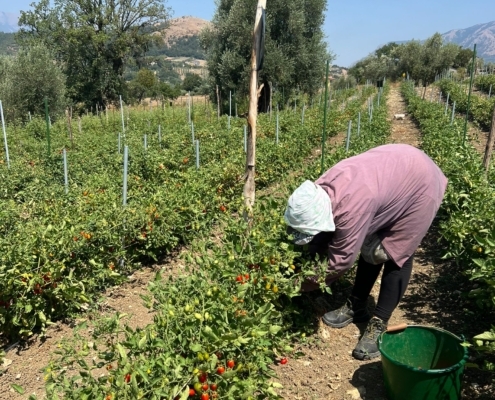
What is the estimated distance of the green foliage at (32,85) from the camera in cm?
2023

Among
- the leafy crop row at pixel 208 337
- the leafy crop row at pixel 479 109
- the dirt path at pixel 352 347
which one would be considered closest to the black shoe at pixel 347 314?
the dirt path at pixel 352 347

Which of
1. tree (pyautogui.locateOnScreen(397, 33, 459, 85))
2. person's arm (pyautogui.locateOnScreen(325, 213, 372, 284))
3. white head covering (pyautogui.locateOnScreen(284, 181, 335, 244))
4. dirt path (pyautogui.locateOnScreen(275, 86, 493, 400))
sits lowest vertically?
dirt path (pyautogui.locateOnScreen(275, 86, 493, 400))

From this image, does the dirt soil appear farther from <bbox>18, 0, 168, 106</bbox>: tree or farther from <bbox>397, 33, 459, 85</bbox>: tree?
<bbox>397, 33, 459, 85</bbox>: tree

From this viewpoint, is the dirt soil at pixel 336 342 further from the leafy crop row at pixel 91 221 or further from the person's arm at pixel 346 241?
the person's arm at pixel 346 241

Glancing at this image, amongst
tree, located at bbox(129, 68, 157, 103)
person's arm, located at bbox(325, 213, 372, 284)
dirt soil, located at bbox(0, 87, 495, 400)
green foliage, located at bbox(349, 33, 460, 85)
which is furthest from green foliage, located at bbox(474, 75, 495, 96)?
tree, located at bbox(129, 68, 157, 103)

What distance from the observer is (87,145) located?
1118cm

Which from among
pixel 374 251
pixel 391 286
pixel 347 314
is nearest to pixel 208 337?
pixel 374 251

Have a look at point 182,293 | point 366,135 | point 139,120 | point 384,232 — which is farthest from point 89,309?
point 139,120

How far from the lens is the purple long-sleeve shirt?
271cm

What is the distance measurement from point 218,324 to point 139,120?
16011 millimetres

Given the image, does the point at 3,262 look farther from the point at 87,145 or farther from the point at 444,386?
the point at 87,145

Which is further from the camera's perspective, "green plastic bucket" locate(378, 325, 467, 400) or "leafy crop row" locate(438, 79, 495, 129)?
"leafy crop row" locate(438, 79, 495, 129)

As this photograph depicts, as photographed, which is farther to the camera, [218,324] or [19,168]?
[19,168]

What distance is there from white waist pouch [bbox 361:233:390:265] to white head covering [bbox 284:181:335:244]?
50 centimetres
